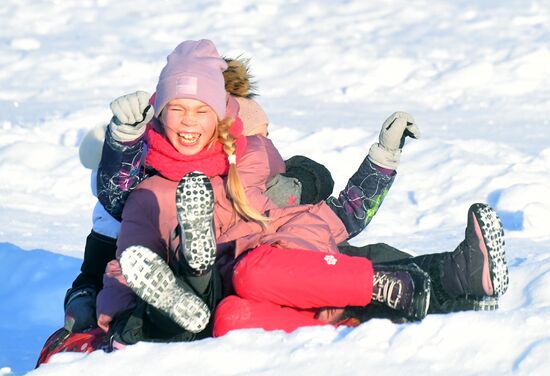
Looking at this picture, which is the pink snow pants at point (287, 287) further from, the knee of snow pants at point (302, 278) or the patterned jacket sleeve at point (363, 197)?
the patterned jacket sleeve at point (363, 197)

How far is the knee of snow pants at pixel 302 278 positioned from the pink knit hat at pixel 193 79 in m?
0.56

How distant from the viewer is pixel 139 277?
283cm

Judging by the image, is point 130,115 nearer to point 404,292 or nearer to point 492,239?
point 404,292

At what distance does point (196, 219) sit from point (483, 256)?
852 mm

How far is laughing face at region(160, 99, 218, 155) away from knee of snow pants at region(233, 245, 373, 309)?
1.50 feet

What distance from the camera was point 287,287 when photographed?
296cm

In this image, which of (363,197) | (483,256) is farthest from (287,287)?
(363,197)

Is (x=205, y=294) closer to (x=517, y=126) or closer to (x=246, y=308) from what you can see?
(x=246, y=308)

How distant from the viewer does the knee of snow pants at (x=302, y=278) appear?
9.67 feet

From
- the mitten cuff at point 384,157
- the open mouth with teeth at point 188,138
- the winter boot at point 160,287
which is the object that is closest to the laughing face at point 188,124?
the open mouth with teeth at point 188,138

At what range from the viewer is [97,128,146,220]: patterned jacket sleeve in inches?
128

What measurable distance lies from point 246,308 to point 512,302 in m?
1.03

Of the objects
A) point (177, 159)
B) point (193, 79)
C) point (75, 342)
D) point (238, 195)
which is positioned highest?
point (193, 79)

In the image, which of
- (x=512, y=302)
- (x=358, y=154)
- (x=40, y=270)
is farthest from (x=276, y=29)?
(x=512, y=302)
